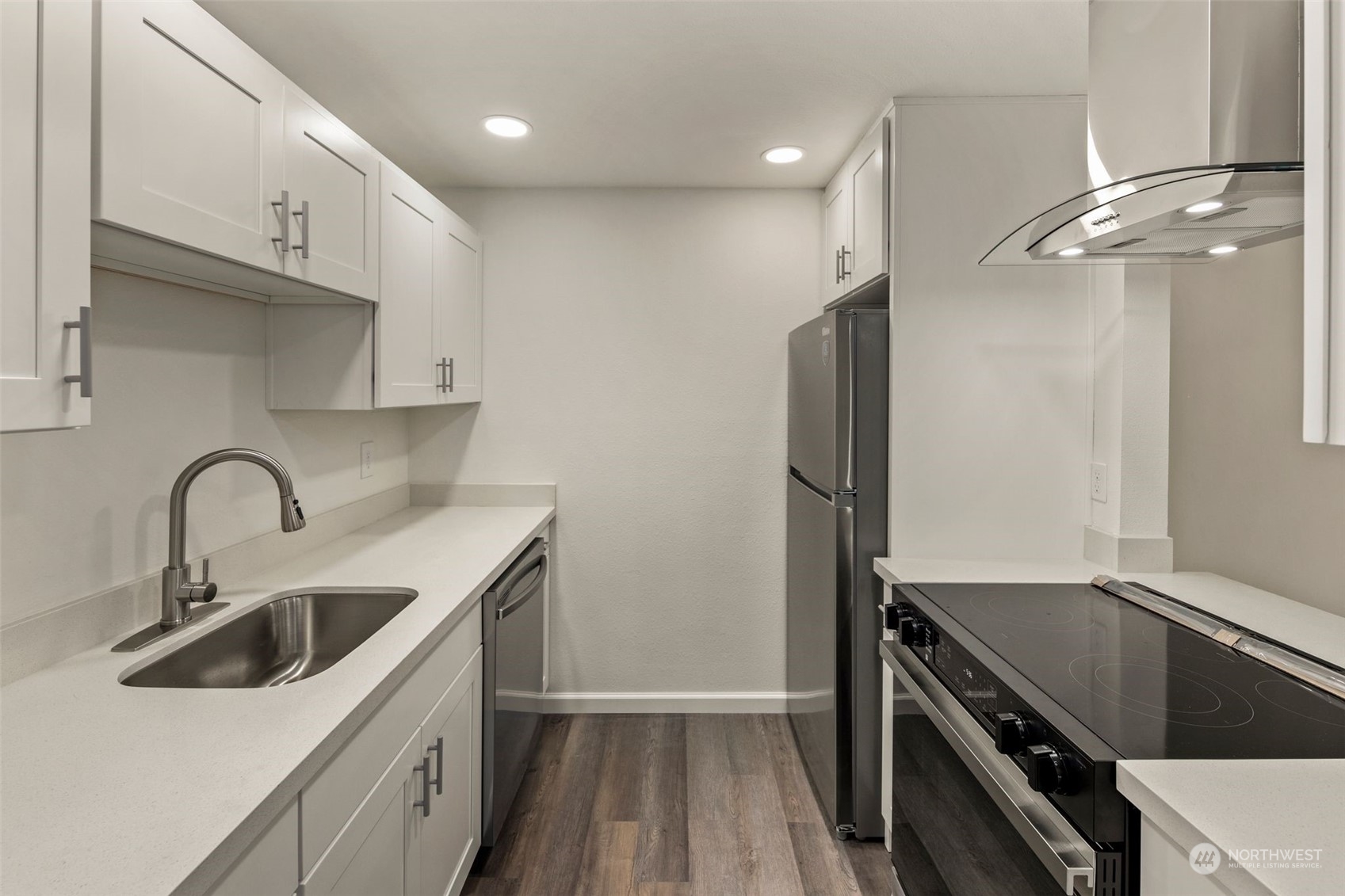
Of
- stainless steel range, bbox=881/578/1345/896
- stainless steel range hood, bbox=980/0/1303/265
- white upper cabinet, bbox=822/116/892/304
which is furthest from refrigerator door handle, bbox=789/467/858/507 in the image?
stainless steel range hood, bbox=980/0/1303/265

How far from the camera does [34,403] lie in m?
0.92

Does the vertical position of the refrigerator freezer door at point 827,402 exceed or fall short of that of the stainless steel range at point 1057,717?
it exceeds it

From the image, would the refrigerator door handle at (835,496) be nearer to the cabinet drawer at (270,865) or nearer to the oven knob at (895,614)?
the oven knob at (895,614)

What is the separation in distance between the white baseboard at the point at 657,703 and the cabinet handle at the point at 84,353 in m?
2.48

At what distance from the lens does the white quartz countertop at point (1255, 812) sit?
73cm

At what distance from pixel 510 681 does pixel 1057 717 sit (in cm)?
164

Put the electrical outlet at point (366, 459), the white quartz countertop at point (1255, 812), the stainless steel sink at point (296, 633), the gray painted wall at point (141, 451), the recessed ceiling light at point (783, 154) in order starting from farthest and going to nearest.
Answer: the electrical outlet at point (366, 459) → the recessed ceiling light at point (783, 154) → the stainless steel sink at point (296, 633) → the gray painted wall at point (141, 451) → the white quartz countertop at point (1255, 812)

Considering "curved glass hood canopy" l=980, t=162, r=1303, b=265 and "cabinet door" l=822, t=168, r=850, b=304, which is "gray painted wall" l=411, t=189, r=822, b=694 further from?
"curved glass hood canopy" l=980, t=162, r=1303, b=265

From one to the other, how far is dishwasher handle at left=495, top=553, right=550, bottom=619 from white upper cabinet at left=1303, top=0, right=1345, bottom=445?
5.99 feet

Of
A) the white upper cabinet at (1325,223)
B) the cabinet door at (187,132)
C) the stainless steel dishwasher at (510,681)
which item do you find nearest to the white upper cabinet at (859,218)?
the white upper cabinet at (1325,223)

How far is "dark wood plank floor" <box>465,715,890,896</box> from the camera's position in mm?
2021

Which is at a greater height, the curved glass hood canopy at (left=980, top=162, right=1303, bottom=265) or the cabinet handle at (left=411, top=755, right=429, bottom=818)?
the curved glass hood canopy at (left=980, top=162, right=1303, bottom=265)

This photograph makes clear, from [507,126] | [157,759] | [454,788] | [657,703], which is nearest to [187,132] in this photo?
[157,759]

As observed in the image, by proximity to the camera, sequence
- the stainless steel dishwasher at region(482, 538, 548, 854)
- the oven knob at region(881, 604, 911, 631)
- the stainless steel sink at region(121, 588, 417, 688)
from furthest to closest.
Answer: the stainless steel dishwasher at region(482, 538, 548, 854) < the oven knob at region(881, 604, 911, 631) < the stainless steel sink at region(121, 588, 417, 688)
